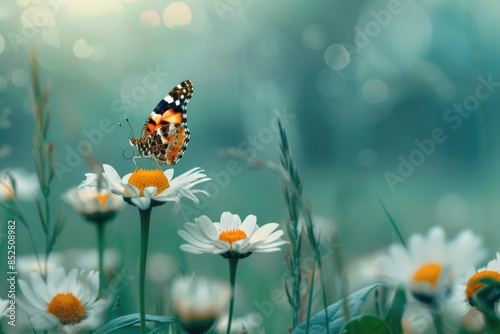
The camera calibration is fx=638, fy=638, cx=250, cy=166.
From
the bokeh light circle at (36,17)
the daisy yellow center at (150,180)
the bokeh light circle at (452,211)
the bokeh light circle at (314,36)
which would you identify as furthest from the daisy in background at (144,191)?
the bokeh light circle at (314,36)

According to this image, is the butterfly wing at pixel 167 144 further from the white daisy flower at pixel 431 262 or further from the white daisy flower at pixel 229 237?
the white daisy flower at pixel 431 262

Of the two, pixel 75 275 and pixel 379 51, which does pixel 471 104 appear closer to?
pixel 379 51

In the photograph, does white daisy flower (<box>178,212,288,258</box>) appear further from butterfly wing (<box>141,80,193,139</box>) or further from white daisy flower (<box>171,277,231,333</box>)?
butterfly wing (<box>141,80,193,139</box>)

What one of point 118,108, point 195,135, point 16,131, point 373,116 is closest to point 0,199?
point 118,108

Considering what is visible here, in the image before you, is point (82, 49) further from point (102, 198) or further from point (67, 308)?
point (67, 308)

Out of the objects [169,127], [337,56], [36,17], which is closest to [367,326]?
[169,127]

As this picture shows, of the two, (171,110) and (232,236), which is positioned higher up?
(171,110)
